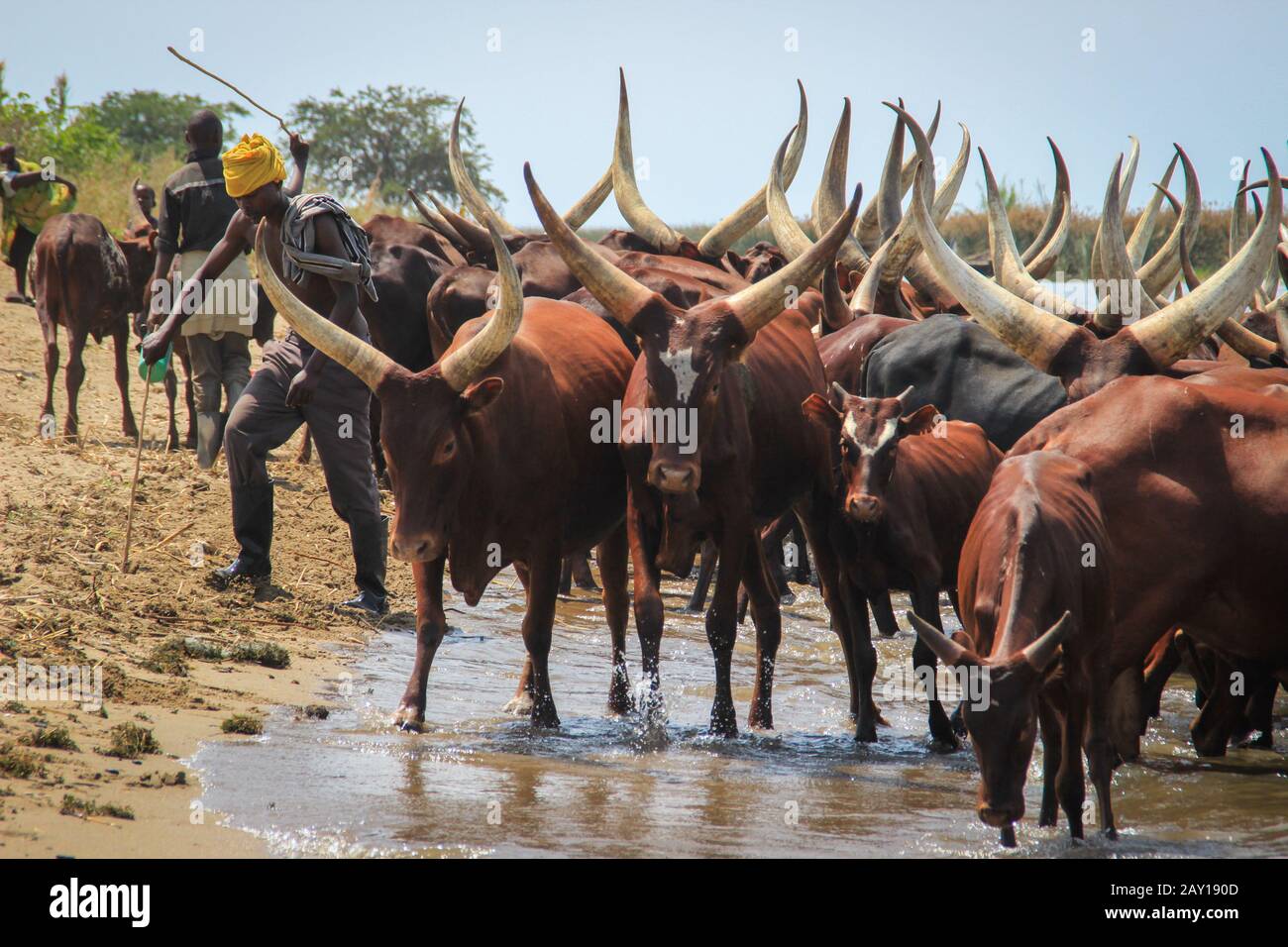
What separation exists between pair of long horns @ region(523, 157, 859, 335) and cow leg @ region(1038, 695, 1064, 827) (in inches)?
88.8

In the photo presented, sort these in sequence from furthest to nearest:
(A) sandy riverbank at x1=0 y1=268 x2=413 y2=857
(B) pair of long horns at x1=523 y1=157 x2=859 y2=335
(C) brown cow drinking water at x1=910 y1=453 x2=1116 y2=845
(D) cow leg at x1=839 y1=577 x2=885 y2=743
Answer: (D) cow leg at x1=839 y1=577 x2=885 y2=743 → (B) pair of long horns at x1=523 y1=157 x2=859 y2=335 → (C) brown cow drinking water at x1=910 y1=453 x2=1116 y2=845 → (A) sandy riverbank at x1=0 y1=268 x2=413 y2=857

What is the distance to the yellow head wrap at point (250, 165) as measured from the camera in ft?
26.1

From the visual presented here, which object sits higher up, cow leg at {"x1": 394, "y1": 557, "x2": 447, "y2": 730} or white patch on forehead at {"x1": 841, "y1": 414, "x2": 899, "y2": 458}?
white patch on forehead at {"x1": 841, "y1": 414, "x2": 899, "y2": 458}

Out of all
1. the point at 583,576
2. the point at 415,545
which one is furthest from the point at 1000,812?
the point at 583,576

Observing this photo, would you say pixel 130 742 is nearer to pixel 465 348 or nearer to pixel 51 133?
pixel 465 348

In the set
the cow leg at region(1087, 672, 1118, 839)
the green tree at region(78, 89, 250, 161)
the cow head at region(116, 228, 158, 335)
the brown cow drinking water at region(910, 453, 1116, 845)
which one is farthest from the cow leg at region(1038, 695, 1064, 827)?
the green tree at region(78, 89, 250, 161)

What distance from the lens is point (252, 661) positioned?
7.21 metres

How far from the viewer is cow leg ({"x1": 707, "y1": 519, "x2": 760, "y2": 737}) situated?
6973mm

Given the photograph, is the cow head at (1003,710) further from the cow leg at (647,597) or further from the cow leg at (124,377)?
the cow leg at (124,377)

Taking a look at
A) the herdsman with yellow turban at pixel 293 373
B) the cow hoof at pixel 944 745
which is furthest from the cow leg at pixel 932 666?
the herdsman with yellow turban at pixel 293 373

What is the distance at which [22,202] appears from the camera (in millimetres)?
15430

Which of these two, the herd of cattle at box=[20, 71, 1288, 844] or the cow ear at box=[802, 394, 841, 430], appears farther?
the cow ear at box=[802, 394, 841, 430]

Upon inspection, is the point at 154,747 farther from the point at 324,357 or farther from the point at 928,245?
the point at 928,245

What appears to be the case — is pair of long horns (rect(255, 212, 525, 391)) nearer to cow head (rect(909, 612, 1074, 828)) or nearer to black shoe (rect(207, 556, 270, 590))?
black shoe (rect(207, 556, 270, 590))
